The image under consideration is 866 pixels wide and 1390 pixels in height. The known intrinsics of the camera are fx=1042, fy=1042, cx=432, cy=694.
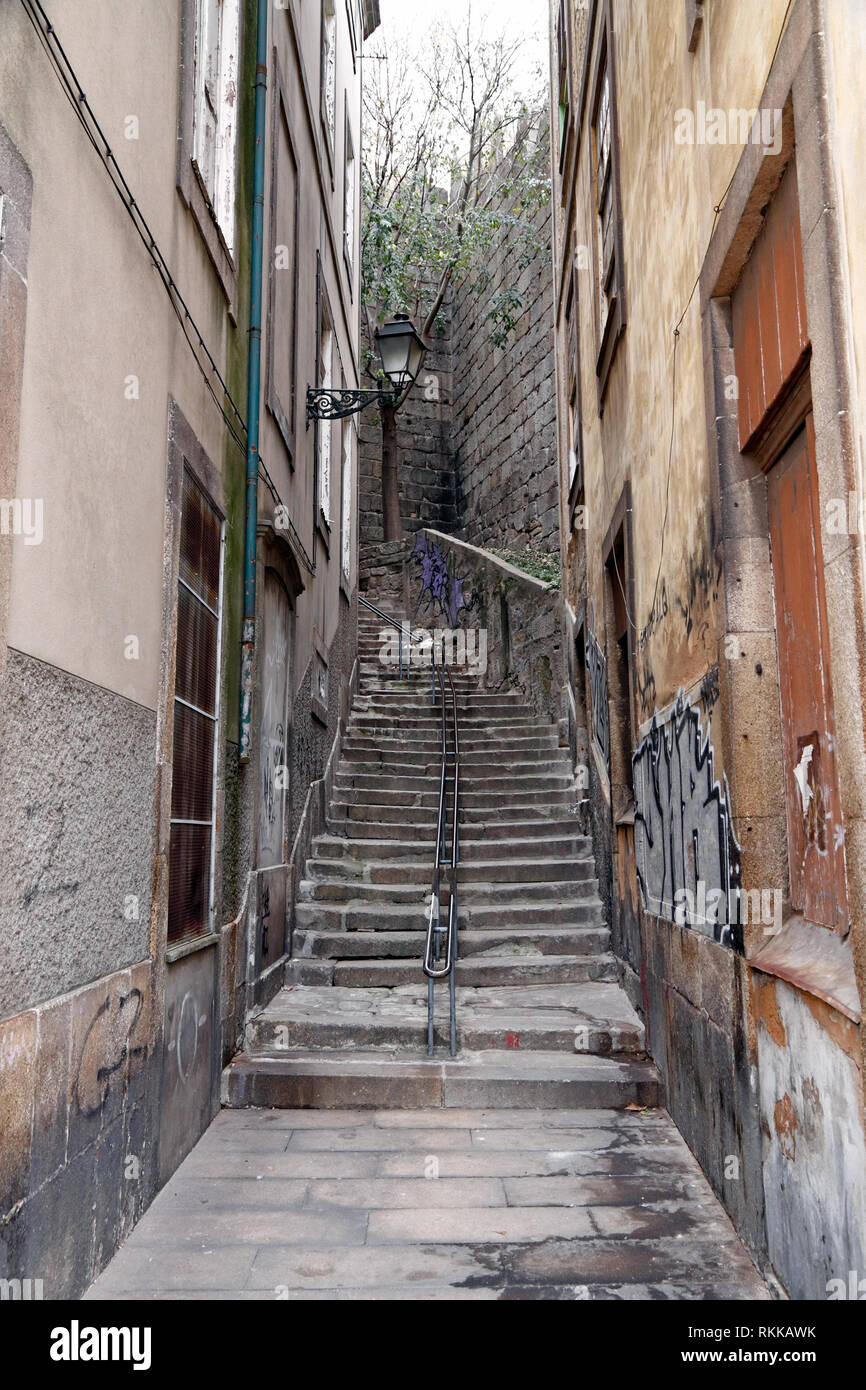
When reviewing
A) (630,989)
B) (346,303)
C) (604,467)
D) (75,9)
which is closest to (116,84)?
(75,9)

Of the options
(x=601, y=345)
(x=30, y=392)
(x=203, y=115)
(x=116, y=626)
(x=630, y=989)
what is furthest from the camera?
(x=601, y=345)

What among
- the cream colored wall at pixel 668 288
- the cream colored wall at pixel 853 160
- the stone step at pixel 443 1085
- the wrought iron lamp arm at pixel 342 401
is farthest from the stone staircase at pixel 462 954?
the cream colored wall at pixel 853 160

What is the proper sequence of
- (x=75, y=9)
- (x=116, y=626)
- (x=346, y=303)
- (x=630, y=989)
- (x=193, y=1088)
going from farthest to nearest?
(x=346, y=303) < (x=630, y=989) < (x=193, y=1088) < (x=116, y=626) < (x=75, y=9)

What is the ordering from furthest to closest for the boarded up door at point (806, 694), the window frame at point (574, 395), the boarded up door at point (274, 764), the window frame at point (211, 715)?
1. the window frame at point (574, 395)
2. the boarded up door at point (274, 764)
3. the window frame at point (211, 715)
4. the boarded up door at point (806, 694)

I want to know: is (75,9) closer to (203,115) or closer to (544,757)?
(203,115)

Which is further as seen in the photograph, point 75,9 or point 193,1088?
point 193,1088

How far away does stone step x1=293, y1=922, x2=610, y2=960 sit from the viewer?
6.93 metres

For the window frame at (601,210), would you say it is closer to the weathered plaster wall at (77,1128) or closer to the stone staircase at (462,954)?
the stone staircase at (462,954)

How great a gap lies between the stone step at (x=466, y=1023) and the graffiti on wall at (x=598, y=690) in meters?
1.97

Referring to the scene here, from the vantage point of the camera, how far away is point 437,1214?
3861 millimetres

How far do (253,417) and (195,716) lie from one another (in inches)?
76.9

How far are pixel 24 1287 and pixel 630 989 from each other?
4.18m

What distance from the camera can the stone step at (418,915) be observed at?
7203mm

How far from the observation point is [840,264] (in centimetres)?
254
